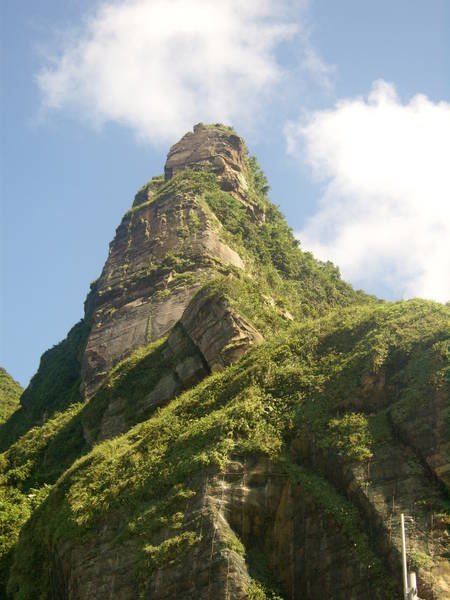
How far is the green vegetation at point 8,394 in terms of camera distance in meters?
55.4

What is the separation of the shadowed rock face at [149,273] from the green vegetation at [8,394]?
11284 millimetres

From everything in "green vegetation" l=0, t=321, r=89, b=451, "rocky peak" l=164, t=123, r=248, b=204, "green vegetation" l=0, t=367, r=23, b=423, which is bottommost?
"green vegetation" l=0, t=321, r=89, b=451

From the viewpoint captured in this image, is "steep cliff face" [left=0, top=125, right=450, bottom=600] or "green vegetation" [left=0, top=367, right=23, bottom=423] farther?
"green vegetation" [left=0, top=367, right=23, bottom=423]

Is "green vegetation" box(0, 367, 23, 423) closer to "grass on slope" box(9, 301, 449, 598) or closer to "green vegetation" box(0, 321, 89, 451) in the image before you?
"green vegetation" box(0, 321, 89, 451)

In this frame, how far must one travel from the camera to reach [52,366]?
48188mm

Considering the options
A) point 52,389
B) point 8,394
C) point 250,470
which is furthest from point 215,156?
point 250,470

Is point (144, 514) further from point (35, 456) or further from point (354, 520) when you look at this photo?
point (35, 456)

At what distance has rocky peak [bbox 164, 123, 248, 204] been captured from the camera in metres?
50.9

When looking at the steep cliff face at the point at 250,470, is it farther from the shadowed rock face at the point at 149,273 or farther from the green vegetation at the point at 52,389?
the green vegetation at the point at 52,389

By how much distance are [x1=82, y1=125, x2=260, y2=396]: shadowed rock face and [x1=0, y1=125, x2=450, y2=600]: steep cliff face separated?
179 inches

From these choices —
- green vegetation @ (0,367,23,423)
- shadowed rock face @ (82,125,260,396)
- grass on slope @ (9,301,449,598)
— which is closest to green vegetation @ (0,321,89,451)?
shadowed rock face @ (82,125,260,396)

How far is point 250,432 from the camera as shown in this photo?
1925 cm

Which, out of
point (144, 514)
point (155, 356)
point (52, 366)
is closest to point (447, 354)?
point (144, 514)

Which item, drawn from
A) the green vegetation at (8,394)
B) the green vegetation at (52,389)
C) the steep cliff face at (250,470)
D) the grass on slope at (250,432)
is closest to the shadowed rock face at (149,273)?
the green vegetation at (52,389)
